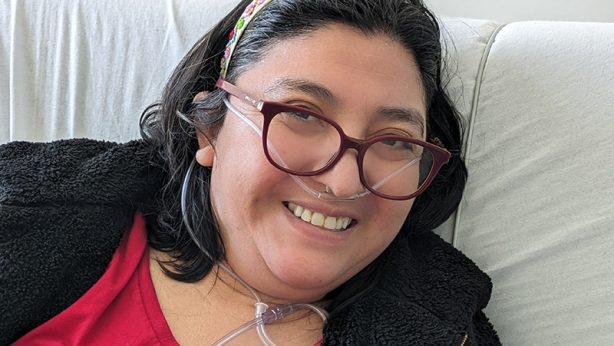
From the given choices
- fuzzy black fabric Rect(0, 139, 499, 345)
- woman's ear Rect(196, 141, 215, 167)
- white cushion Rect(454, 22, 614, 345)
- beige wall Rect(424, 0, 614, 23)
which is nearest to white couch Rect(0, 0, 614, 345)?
white cushion Rect(454, 22, 614, 345)

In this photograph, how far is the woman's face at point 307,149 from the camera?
3.36 feet

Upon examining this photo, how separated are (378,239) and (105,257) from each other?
1.52ft

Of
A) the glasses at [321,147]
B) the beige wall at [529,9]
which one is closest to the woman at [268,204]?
the glasses at [321,147]

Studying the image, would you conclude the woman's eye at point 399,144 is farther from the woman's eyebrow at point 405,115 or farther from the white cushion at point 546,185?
the white cushion at point 546,185

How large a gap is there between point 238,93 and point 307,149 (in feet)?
0.52

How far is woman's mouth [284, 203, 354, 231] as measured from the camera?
41.3 inches

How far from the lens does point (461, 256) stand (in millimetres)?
1263

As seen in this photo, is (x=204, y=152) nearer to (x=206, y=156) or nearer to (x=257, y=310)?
(x=206, y=156)

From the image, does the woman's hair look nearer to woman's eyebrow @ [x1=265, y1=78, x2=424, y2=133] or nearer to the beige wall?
woman's eyebrow @ [x1=265, y1=78, x2=424, y2=133]

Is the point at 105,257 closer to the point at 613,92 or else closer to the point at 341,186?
the point at 341,186

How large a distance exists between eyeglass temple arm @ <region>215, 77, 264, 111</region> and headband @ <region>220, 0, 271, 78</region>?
58mm

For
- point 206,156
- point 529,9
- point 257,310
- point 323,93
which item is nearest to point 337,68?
point 323,93

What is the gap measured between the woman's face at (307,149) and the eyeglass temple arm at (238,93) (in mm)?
11

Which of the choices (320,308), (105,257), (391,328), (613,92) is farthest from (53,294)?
(613,92)
